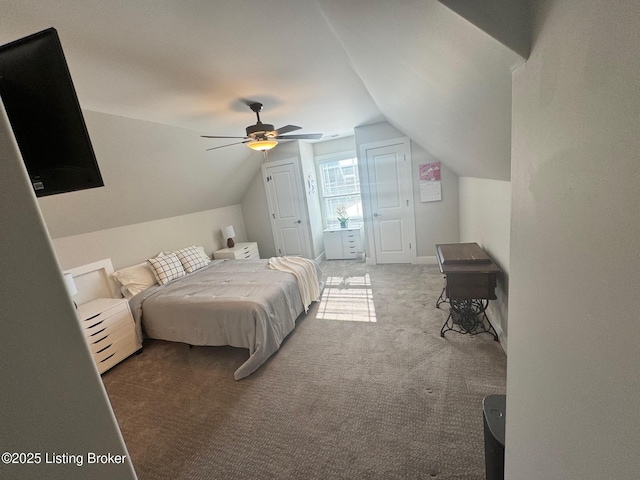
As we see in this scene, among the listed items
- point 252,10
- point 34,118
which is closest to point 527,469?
point 34,118

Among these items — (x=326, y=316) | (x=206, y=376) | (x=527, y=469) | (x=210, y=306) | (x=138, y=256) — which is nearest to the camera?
(x=527, y=469)

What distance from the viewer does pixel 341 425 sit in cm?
Answer: 170

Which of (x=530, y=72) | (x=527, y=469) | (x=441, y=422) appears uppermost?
(x=530, y=72)

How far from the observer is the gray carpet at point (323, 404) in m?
1.50

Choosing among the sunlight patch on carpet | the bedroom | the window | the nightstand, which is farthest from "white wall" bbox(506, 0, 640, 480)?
the window

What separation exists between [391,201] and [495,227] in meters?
2.24

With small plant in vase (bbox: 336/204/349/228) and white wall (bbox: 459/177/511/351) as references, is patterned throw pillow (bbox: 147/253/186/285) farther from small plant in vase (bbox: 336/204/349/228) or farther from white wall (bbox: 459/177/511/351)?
white wall (bbox: 459/177/511/351)

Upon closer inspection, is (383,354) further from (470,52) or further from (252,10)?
(252,10)

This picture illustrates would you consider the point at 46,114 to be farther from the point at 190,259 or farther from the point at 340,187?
the point at 340,187

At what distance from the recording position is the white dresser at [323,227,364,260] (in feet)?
17.3

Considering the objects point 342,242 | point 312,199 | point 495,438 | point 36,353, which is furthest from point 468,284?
point 312,199

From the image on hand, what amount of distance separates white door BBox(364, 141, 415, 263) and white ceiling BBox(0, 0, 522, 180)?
1754 millimetres

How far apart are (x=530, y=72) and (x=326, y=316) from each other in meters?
2.89

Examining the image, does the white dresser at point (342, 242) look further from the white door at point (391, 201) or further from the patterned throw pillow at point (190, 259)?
the patterned throw pillow at point (190, 259)
